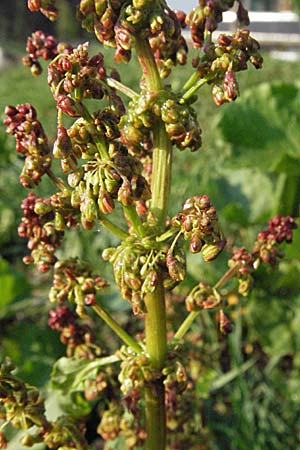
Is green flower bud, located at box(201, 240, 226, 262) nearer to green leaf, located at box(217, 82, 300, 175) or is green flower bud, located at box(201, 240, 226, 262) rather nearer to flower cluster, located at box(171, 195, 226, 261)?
flower cluster, located at box(171, 195, 226, 261)

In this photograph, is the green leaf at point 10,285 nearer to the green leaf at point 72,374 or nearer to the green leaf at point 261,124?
the green leaf at point 261,124

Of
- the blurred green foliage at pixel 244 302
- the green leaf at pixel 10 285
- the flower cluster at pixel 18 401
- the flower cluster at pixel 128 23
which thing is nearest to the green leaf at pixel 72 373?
the flower cluster at pixel 18 401

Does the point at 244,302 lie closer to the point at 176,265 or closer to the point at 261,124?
the point at 261,124

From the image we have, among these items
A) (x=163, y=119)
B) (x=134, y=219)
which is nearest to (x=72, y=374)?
(x=134, y=219)

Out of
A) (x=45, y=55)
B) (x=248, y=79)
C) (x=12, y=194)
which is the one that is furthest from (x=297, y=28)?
(x=45, y=55)

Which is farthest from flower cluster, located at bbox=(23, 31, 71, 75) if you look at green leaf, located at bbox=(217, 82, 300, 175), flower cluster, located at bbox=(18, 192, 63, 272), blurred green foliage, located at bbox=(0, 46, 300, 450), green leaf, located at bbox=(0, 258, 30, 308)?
green leaf, located at bbox=(217, 82, 300, 175)

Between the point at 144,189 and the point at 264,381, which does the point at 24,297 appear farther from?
the point at 144,189
